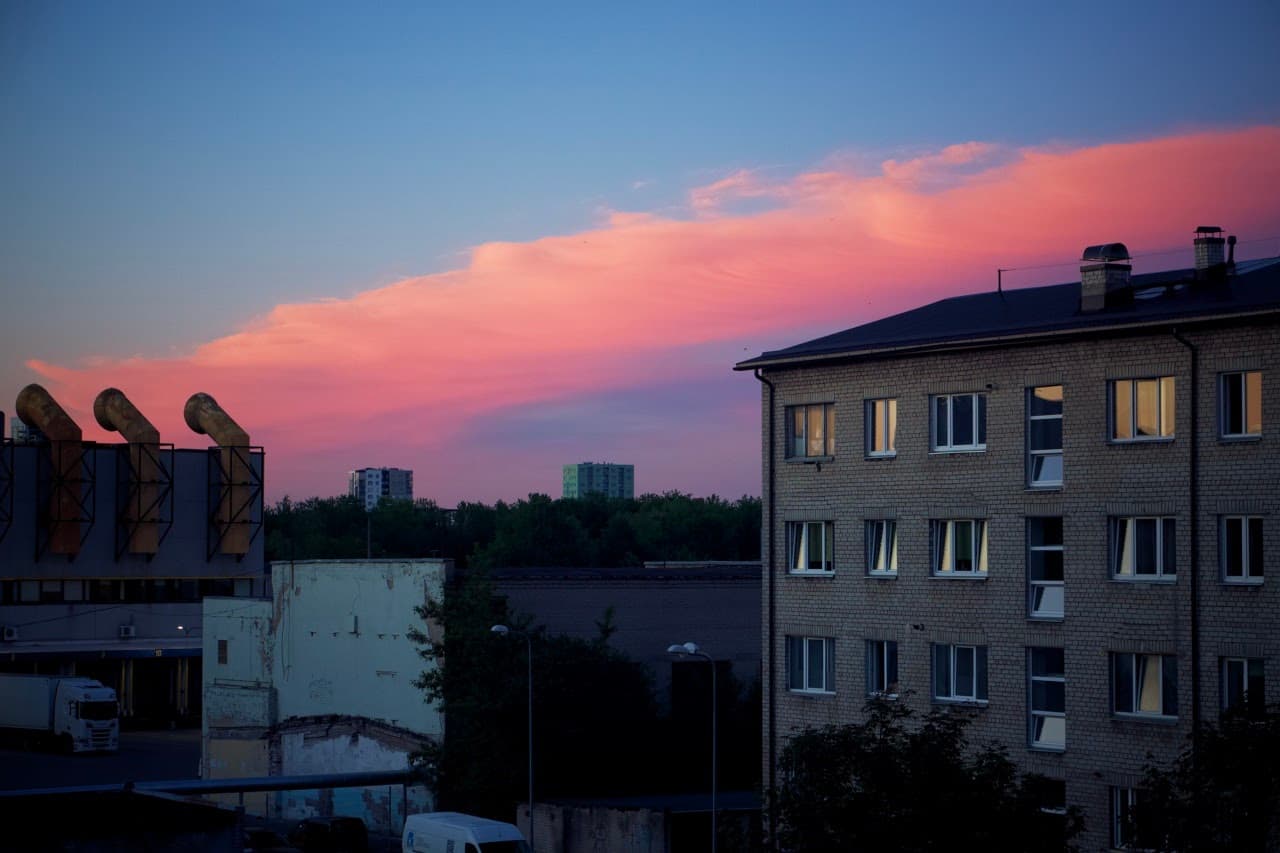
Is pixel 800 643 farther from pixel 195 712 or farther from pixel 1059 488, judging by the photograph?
pixel 195 712

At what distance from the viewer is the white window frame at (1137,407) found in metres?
35.3

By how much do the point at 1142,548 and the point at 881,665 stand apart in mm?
8129

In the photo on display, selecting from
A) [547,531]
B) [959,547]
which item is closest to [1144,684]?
[959,547]

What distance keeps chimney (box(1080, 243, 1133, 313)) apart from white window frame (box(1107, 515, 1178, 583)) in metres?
5.32

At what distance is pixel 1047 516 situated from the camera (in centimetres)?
3772

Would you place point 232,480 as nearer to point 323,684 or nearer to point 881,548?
point 323,684

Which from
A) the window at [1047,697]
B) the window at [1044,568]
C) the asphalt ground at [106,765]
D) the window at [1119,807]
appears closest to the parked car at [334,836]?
the asphalt ground at [106,765]

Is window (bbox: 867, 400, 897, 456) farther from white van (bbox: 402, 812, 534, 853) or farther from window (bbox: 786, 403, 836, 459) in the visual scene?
white van (bbox: 402, 812, 534, 853)

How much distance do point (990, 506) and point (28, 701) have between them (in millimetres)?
58536

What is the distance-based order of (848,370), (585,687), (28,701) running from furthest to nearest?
(28,701) < (585,687) < (848,370)

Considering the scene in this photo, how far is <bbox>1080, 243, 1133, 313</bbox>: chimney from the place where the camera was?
38.1 meters

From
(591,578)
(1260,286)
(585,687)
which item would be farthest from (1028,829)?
(591,578)

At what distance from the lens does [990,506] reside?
3872cm

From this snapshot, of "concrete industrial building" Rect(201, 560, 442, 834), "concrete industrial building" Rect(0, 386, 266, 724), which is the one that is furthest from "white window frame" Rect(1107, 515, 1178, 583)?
"concrete industrial building" Rect(0, 386, 266, 724)
